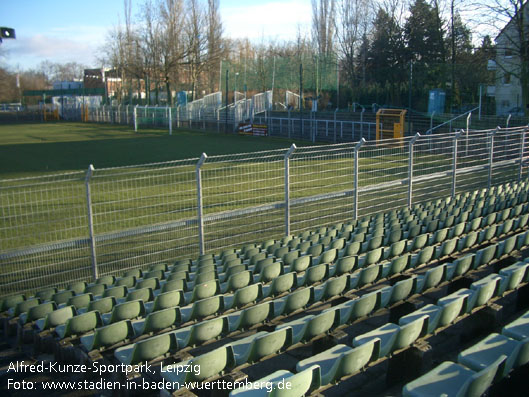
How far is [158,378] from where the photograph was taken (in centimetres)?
473

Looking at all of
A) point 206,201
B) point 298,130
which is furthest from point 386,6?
point 206,201

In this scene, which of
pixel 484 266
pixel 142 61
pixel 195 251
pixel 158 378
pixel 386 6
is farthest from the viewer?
pixel 142 61

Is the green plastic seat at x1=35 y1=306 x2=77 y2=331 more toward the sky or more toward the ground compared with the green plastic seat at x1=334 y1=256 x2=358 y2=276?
more toward the ground

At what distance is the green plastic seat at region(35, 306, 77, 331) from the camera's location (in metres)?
5.47

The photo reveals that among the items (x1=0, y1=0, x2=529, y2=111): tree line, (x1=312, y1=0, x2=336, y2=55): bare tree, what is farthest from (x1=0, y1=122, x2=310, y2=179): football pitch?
(x1=312, y1=0, x2=336, y2=55): bare tree

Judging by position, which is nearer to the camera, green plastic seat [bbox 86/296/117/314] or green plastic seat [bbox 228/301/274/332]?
green plastic seat [bbox 228/301/274/332]

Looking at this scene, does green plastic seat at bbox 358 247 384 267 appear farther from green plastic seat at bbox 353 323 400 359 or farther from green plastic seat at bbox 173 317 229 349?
green plastic seat at bbox 173 317 229 349

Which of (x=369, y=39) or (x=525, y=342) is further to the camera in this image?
(x=369, y=39)

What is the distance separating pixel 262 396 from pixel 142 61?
7070 centimetres

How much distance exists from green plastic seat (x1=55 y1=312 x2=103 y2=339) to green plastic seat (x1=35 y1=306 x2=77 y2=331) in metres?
0.20

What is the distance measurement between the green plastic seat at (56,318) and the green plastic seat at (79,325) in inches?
8.0

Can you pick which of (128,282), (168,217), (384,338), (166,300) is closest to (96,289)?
(128,282)

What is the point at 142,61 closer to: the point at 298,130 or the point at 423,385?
the point at 298,130

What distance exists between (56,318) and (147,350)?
1740mm
